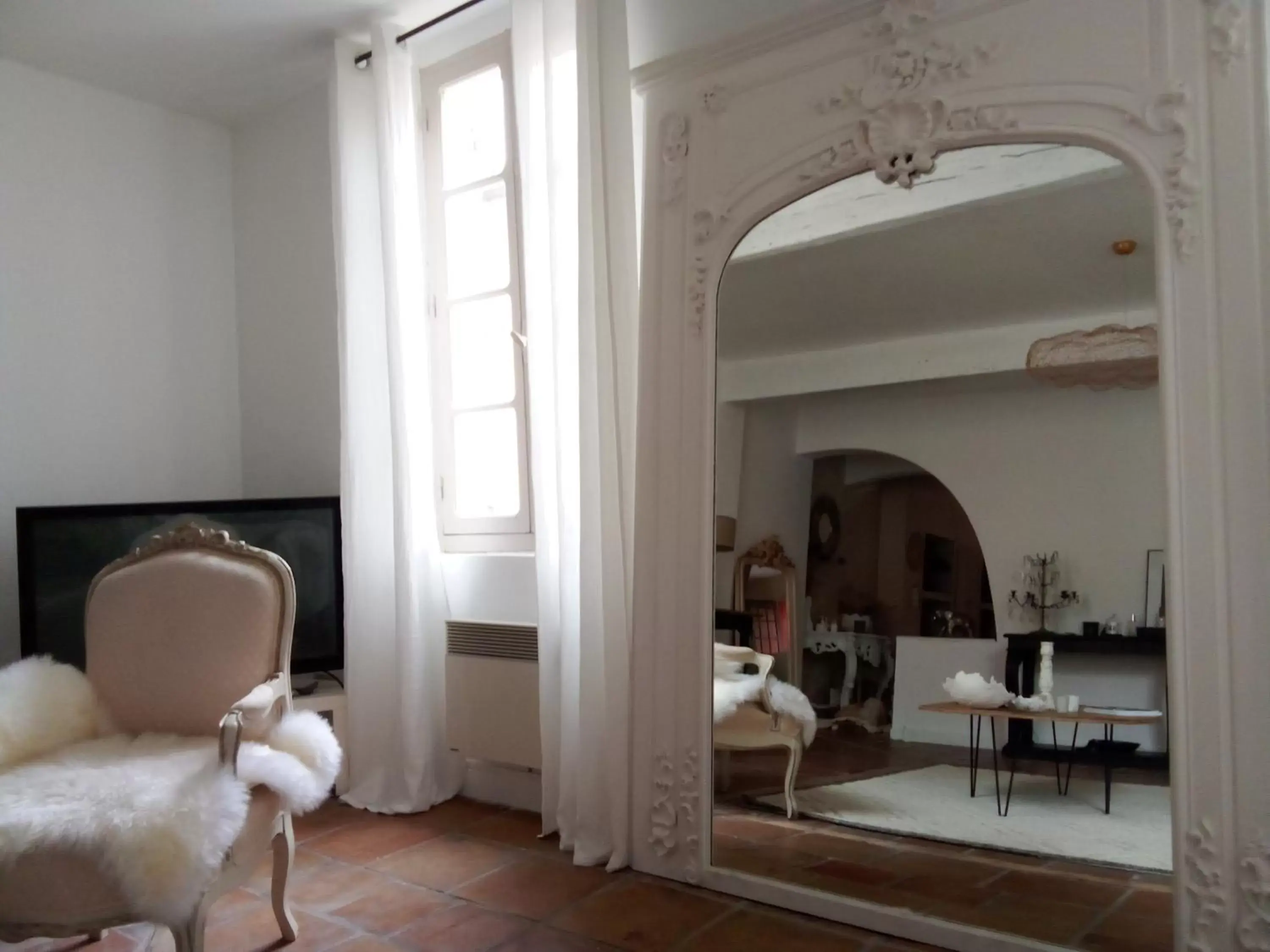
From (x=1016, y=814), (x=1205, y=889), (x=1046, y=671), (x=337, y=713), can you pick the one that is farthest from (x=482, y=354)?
(x=1205, y=889)

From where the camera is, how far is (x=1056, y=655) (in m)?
2.17

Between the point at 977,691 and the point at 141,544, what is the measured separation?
9.30 feet

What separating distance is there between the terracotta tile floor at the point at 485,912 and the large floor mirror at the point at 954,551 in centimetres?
16

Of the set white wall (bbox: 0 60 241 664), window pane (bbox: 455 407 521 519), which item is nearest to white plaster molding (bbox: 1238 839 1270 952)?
window pane (bbox: 455 407 521 519)

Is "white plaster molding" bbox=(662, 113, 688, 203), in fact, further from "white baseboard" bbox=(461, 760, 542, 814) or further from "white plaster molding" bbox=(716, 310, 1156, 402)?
"white baseboard" bbox=(461, 760, 542, 814)

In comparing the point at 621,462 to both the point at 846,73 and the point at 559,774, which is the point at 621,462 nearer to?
the point at 559,774

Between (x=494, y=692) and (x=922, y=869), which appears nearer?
(x=922, y=869)

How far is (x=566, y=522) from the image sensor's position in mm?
2973

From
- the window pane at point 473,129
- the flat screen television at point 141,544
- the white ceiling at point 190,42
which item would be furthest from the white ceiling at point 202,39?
the flat screen television at point 141,544

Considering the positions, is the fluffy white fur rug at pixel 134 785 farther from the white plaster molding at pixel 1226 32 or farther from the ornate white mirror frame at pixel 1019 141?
the white plaster molding at pixel 1226 32

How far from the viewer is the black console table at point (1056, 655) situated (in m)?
2.05

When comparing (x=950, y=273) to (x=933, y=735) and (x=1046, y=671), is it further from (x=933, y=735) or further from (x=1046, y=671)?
(x=933, y=735)

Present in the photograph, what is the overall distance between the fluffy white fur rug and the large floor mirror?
1103 millimetres

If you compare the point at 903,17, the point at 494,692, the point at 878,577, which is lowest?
the point at 494,692
